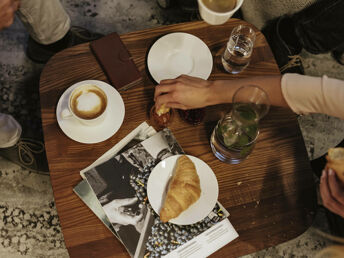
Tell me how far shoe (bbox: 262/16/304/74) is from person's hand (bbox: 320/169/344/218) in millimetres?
958

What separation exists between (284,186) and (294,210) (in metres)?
0.10

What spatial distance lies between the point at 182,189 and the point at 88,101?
0.46m

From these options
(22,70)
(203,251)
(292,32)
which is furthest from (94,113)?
(292,32)

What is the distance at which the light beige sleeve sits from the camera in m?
1.05

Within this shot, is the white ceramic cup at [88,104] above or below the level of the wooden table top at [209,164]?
above

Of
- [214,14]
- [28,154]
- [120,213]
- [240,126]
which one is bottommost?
[28,154]

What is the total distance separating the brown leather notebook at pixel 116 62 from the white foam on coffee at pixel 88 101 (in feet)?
0.38

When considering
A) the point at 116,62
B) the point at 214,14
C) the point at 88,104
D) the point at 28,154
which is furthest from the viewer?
the point at 28,154

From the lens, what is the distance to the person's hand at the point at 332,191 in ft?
3.53

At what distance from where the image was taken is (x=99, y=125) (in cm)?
116

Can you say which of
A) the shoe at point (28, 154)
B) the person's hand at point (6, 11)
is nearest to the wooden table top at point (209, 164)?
the person's hand at point (6, 11)

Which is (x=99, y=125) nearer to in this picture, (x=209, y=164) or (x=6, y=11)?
(x=209, y=164)

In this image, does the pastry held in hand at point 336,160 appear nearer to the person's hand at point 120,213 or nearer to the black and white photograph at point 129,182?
the black and white photograph at point 129,182

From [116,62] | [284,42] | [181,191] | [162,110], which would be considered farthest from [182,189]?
[284,42]
